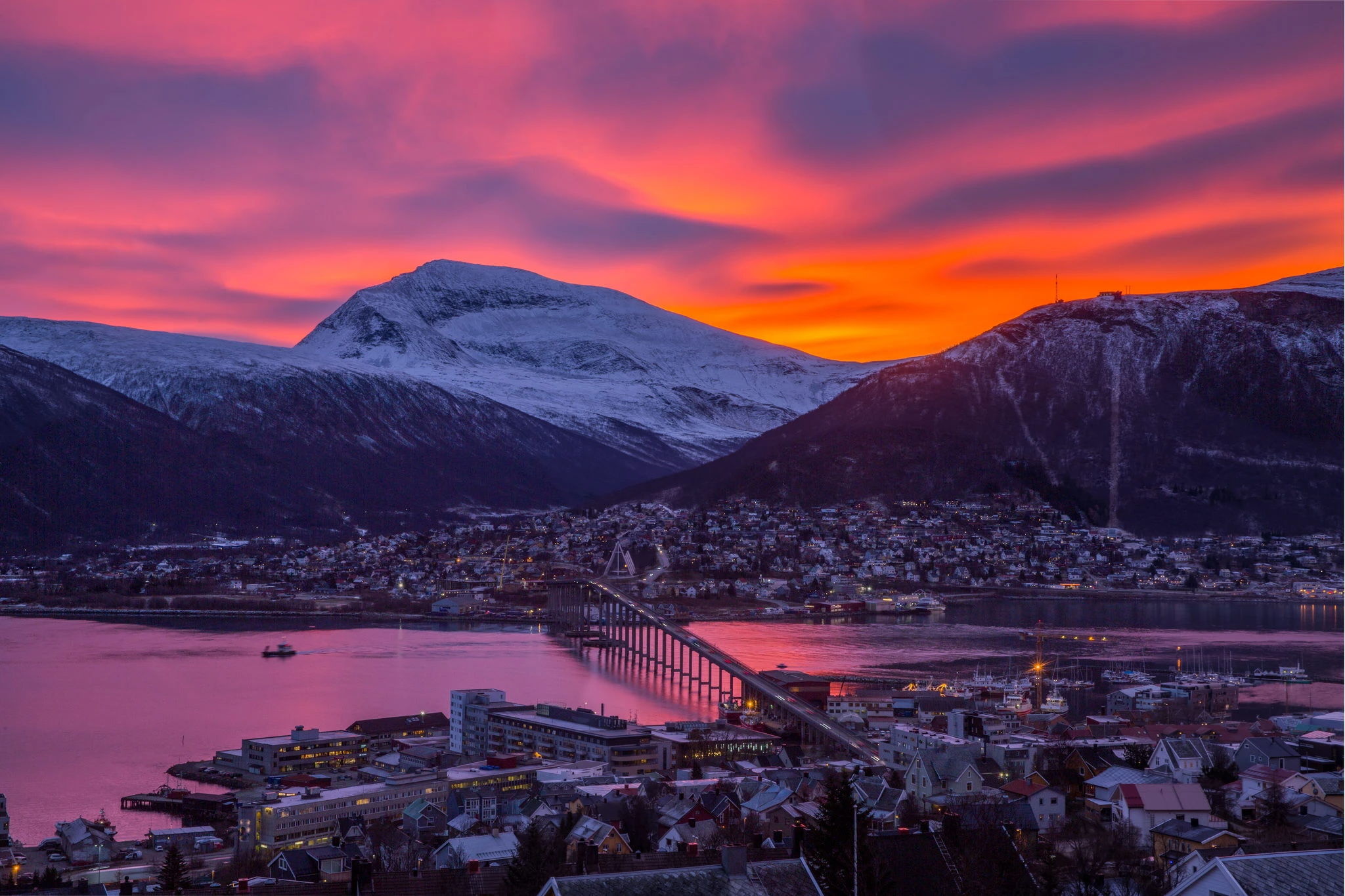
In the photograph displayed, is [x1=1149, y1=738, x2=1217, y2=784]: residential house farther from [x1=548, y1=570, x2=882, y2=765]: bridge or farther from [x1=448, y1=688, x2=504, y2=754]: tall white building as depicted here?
[x1=448, y1=688, x2=504, y2=754]: tall white building

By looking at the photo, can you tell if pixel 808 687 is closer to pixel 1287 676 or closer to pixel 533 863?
pixel 1287 676

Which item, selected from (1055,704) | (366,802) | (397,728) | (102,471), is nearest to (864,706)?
(1055,704)

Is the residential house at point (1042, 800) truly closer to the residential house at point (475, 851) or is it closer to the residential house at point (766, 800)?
the residential house at point (766, 800)

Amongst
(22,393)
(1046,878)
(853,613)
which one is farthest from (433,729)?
(22,393)

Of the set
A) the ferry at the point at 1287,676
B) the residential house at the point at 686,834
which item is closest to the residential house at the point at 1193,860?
the residential house at the point at 686,834

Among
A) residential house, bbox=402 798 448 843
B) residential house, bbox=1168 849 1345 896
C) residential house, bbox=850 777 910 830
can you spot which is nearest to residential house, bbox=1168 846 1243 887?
residential house, bbox=850 777 910 830
